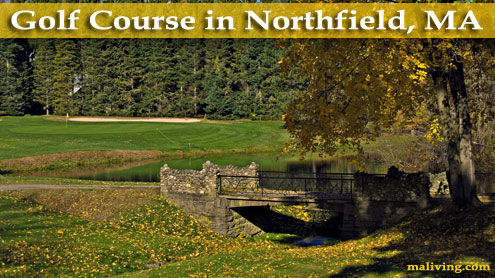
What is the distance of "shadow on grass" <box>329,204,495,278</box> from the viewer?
19062 millimetres

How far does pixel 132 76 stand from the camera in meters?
116

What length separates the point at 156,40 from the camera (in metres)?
113

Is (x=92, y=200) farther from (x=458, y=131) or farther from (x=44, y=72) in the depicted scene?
(x=44, y=72)

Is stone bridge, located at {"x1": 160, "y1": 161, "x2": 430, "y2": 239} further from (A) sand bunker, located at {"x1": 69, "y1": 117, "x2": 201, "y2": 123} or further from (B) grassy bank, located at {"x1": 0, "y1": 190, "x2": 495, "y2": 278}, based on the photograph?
(A) sand bunker, located at {"x1": 69, "y1": 117, "x2": 201, "y2": 123}

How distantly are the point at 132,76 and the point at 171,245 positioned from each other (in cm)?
9007

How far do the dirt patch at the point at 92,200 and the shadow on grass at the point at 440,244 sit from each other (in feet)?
46.8

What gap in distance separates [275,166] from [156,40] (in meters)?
57.2

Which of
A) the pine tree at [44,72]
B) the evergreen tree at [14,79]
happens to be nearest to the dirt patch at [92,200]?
the evergreen tree at [14,79]

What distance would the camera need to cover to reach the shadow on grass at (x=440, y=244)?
750 inches

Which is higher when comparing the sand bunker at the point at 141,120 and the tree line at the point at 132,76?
the tree line at the point at 132,76

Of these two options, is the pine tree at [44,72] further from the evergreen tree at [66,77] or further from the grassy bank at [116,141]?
the grassy bank at [116,141]

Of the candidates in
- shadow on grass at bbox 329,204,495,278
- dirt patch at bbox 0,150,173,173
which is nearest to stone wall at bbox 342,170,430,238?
shadow on grass at bbox 329,204,495,278

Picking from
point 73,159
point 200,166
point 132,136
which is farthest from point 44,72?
point 200,166

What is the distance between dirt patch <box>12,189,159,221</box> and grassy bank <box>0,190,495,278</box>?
0.17 ft
